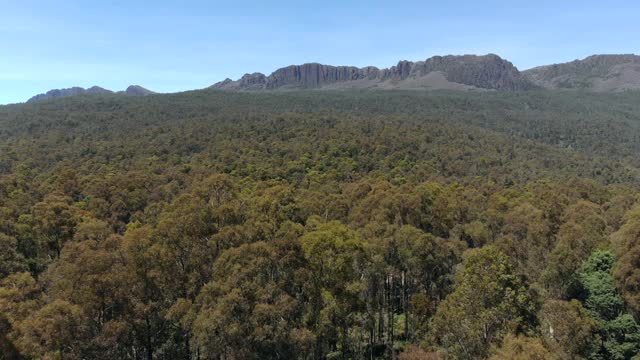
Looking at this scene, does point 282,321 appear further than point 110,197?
No

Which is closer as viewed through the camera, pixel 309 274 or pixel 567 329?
pixel 567 329

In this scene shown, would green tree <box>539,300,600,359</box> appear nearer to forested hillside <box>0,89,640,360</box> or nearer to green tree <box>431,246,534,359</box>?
forested hillside <box>0,89,640,360</box>

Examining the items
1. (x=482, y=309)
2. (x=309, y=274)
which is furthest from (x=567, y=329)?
(x=309, y=274)

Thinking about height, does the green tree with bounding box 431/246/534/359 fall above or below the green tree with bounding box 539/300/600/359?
above

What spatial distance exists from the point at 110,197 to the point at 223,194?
796 inches

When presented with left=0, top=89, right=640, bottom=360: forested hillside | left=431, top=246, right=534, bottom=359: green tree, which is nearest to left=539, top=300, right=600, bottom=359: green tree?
left=0, top=89, right=640, bottom=360: forested hillside

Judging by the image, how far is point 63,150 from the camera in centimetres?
10412

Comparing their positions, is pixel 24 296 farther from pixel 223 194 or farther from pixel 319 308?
pixel 223 194

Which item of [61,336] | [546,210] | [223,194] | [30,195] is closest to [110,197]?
[30,195]

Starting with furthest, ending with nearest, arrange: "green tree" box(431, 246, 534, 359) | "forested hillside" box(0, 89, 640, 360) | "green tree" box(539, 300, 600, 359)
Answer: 1. "green tree" box(539, 300, 600, 359)
2. "green tree" box(431, 246, 534, 359)
3. "forested hillside" box(0, 89, 640, 360)

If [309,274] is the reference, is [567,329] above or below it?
below

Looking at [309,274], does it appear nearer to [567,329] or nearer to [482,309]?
[482,309]

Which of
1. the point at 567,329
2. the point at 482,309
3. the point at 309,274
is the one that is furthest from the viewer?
the point at 309,274

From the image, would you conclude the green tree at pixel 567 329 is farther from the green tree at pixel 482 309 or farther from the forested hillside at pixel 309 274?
the green tree at pixel 482 309
